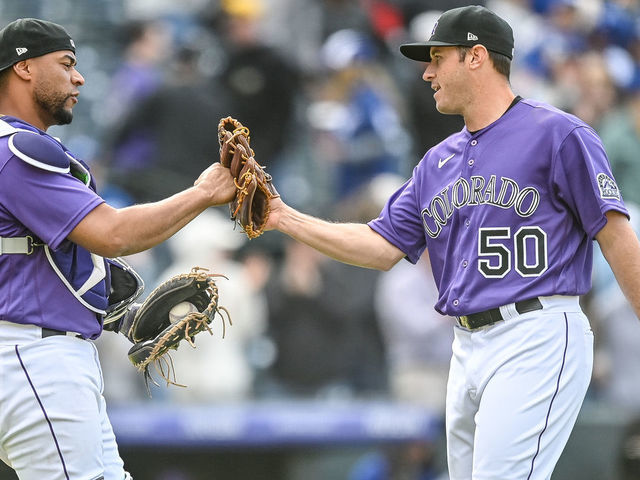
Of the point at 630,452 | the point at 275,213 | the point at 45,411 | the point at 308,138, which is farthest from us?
the point at 308,138

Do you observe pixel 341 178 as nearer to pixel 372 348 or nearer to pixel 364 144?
pixel 364 144

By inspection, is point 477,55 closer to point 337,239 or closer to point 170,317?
point 337,239

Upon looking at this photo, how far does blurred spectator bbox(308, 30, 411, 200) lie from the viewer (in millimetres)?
10102

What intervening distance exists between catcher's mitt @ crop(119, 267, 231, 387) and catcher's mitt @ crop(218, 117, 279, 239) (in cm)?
30

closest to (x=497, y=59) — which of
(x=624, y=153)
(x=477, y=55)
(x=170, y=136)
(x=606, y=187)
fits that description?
(x=477, y=55)

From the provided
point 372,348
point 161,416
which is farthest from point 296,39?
point 161,416

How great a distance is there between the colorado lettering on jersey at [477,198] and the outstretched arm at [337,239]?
27 cm

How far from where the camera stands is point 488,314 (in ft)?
14.7

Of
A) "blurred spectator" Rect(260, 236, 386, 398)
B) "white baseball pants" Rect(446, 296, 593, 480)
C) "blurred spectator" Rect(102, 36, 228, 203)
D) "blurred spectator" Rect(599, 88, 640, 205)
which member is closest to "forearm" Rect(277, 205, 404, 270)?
"white baseball pants" Rect(446, 296, 593, 480)

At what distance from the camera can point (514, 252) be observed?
4461 mm

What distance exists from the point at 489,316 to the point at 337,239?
2.61 ft

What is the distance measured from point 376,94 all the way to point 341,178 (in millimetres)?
782

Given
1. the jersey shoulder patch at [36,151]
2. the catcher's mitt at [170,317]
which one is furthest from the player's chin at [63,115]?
the catcher's mitt at [170,317]

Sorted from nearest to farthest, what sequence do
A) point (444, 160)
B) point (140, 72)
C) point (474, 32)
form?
1. point (474, 32)
2. point (444, 160)
3. point (140, 72)
